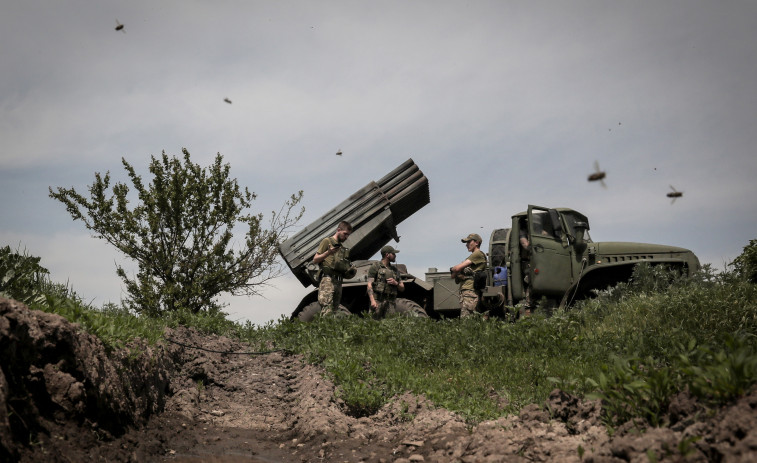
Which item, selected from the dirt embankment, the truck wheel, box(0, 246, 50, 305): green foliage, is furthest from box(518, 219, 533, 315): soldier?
box(0, 246, 50, 305): green foliage

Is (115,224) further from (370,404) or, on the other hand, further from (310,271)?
(370,404)

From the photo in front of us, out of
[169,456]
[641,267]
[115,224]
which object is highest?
[115,224]

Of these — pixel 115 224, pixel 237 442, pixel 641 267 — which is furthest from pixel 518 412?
pixel 115 224

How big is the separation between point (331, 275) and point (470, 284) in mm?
2364

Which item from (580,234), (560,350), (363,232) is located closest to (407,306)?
(363,232)

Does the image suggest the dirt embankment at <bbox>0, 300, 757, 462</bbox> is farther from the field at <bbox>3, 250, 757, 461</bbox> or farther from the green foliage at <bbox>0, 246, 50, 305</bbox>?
the green foliage at <bbox>0, 246, 50, 305</bbox>

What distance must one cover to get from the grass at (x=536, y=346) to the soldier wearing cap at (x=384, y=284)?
1095 millimetres

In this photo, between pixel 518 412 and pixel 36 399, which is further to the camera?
pixel 518 412

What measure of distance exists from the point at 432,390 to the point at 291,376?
2.28m

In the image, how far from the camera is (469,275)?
10266mm

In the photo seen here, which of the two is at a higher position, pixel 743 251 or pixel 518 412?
pixel 743 251

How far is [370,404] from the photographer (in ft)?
19.3

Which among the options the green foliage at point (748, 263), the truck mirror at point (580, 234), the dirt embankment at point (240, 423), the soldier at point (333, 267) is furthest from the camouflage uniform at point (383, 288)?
the green foliage at point (748, 263)

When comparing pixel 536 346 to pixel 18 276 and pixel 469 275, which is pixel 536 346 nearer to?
pixel 469 275
